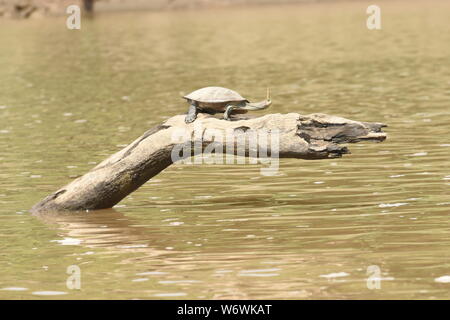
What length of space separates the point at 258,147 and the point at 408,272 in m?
2.72

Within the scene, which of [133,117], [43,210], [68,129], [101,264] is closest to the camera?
[101,264]

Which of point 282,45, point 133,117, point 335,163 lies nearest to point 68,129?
point 133,117

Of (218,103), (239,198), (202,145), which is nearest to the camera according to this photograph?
(202,145)

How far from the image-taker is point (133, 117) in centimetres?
2133

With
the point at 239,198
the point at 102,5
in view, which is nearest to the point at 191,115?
the point at 239,198

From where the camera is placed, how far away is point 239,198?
42.8ft

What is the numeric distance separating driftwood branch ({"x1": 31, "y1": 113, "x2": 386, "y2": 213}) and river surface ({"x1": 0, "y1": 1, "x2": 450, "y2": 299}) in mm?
363

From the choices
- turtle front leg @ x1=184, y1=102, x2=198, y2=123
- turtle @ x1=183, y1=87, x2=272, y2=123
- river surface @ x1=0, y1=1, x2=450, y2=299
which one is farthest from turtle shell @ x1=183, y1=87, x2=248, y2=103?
river surface @ x1=0, y1=1, x2=450, y2=299

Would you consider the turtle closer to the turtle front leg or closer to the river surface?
the turtle front leg

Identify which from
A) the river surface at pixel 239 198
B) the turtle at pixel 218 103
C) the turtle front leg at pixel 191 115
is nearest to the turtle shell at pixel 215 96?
the turtle at pixel 218 103

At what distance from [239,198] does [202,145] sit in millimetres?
1584

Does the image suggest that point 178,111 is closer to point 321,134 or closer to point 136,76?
point 136,76

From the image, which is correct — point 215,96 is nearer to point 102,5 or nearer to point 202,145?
point 202,145
